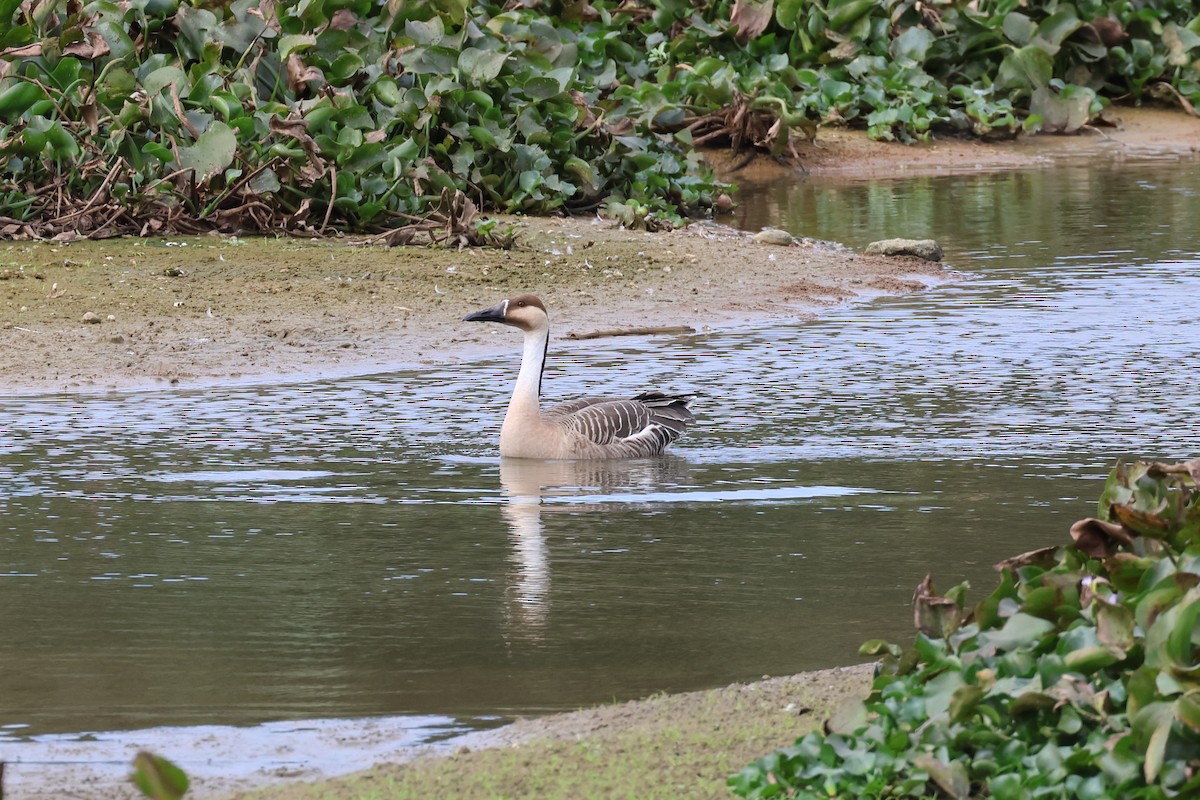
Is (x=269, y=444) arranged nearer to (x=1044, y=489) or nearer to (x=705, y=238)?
(x=1044, y=489)

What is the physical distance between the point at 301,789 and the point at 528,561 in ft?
8.75

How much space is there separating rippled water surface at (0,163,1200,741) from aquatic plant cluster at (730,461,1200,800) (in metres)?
1.24

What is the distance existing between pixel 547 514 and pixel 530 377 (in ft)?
4.83

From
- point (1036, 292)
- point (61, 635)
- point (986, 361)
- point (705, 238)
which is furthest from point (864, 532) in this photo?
point (705, 238)

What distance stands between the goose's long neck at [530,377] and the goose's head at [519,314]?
1.7 inches

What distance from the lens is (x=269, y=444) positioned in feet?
31.7

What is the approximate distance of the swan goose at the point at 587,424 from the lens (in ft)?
31.0

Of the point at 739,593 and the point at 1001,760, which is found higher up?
the point at 1001,760

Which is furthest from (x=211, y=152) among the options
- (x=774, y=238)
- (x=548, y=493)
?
(x=548, y=493)

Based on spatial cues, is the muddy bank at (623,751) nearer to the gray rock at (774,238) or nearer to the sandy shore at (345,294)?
the sandy shore at (345,294)

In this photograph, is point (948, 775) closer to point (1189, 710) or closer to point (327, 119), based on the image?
point (1189, 710)

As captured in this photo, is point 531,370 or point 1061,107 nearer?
point 531,370

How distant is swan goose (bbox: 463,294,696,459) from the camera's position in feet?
31.0

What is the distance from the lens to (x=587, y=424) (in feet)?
31.6
